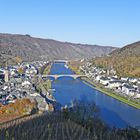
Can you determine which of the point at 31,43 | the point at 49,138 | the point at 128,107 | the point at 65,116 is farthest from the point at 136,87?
the point at 31,43

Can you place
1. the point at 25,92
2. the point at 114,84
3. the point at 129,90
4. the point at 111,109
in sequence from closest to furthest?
the point at 111,109 → the point at 25,92 → the point at 129,90 → the point at 114,84

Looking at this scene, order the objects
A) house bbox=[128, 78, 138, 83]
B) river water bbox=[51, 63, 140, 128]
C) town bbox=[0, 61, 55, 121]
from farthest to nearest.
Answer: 1. house bbox=[128, 78, 138, 83]
2. town bbox=[0, 61, 55, 121]
3. river water bbox=[51, 63, 140, 128]

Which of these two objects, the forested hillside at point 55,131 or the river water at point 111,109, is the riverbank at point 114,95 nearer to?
the river water at point 111,109

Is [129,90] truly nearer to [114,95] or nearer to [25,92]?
[114,95]

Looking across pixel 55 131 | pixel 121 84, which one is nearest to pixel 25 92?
pixel 121 84

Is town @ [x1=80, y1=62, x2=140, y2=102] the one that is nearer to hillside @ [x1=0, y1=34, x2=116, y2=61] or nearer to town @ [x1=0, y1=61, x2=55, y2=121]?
town @ [x1=0, y1=61, x2=55, y2=121]

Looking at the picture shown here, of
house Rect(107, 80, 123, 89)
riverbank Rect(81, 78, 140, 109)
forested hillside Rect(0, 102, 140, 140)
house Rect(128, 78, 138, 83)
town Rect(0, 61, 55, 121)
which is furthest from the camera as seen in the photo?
house Rect(128, 78, 138, 83)

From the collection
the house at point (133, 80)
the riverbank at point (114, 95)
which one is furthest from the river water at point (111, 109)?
the house at point (133, 80)

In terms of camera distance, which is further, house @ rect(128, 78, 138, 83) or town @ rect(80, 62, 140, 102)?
house @ rect(128, 78, 138, 83)

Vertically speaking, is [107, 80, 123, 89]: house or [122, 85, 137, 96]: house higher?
[122, 85, 137, 96]: house

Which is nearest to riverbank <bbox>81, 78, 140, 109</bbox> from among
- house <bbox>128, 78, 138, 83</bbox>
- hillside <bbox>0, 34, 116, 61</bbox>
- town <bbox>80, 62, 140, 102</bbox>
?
town <bbox>80, 62, 140, 102</bbox>

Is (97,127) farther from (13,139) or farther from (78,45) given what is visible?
(78,45)
